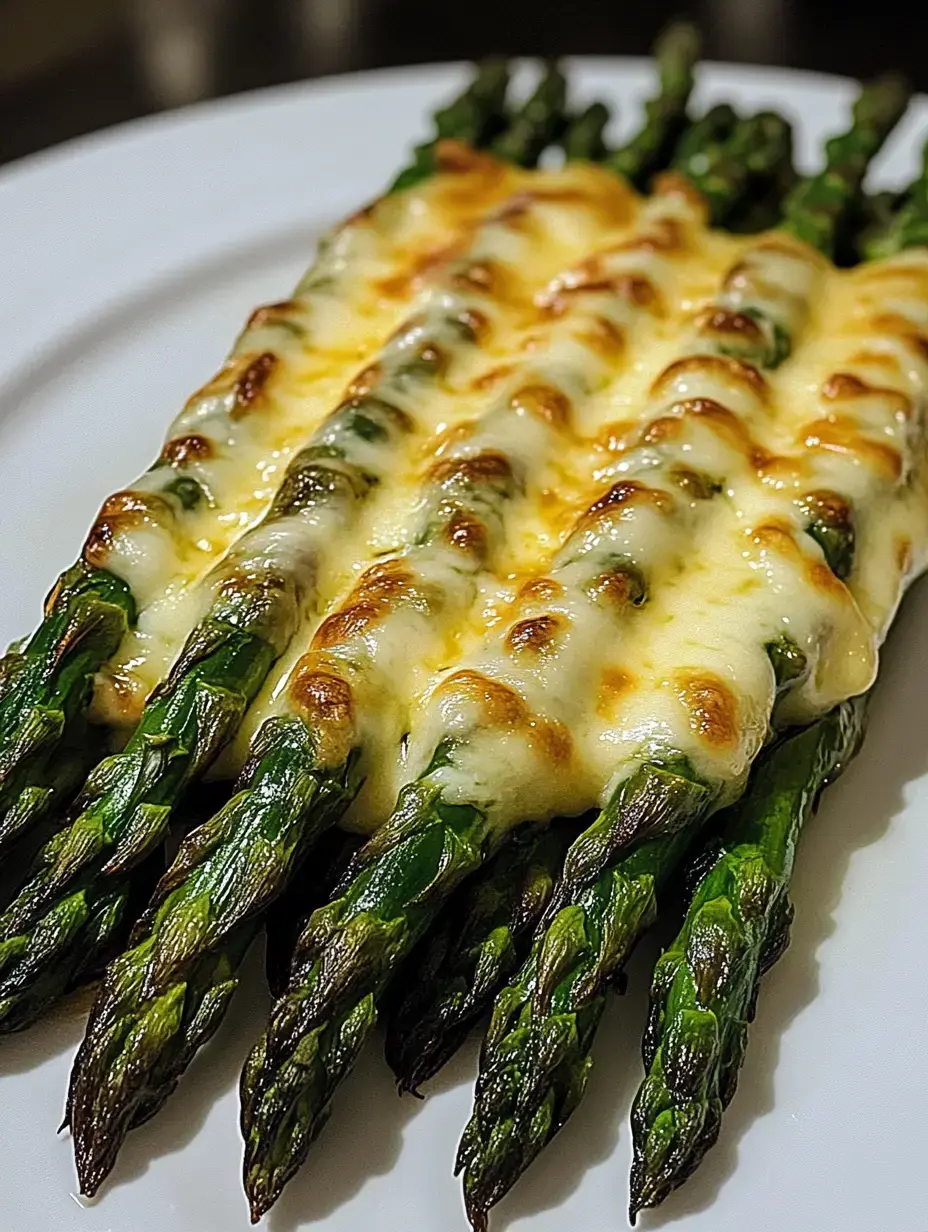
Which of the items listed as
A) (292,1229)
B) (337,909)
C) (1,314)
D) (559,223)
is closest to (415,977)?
(337,909)

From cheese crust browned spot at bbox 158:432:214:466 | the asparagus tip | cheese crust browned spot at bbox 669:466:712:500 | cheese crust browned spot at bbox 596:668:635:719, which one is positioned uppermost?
Answer: cheese crust browned spot at bbox 158:432:214:466

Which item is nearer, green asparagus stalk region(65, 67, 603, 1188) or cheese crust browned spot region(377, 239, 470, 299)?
green asparagus stalk region(65, 67, 603, 1188)

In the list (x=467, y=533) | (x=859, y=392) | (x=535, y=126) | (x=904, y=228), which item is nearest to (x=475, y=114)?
(x=535, y=126)

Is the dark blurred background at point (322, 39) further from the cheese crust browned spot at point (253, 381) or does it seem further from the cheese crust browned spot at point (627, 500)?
the cheese crust browned spot at point (627, 500)

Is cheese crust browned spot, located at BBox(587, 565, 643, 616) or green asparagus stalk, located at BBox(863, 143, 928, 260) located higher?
cheese crust browned spot, located at BBox(587, 565, 643, 616)

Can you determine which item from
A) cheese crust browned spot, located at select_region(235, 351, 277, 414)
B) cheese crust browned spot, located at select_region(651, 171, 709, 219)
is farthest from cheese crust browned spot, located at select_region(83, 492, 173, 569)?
cheese crust browned spot, located at select_region(651, 171, 709, 219)

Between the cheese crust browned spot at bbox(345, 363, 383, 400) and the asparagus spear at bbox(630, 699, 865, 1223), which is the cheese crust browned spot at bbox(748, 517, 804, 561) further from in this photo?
the cheese crust browned spot at bbox(345, 363, 383, 400)

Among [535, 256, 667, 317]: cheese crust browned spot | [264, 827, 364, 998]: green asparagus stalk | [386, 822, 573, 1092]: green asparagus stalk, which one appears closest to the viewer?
[386, 822, 573, 1092]: green asparagus stalk
